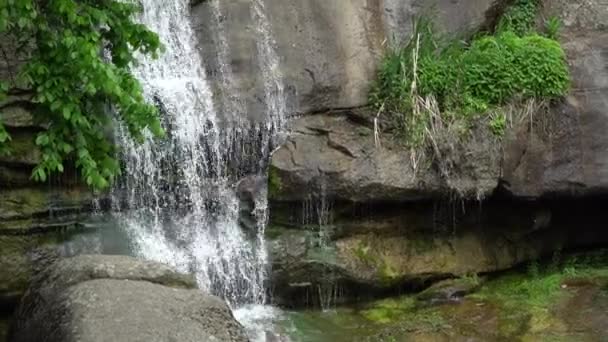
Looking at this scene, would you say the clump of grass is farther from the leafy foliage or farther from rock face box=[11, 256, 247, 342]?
rock face box=[11, 256, 247, 342]

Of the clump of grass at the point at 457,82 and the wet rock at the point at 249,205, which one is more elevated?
the clump of grass at the point at 457,82

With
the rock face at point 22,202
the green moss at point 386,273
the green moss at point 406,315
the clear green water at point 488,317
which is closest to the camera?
the rock face at point 22,202

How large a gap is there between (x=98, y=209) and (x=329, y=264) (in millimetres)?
2159

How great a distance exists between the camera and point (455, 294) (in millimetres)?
→ 9594

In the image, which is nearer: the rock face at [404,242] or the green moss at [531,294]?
the green moss at [531,294]

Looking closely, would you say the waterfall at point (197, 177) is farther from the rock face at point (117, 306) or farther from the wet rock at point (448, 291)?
the rock face at point (117, 306)

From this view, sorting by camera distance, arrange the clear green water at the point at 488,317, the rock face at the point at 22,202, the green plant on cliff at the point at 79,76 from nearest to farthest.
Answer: the green plant on cliff at the point at 79,76 < the rock face at the point at 22,202 < the clear green water at the point at 488,317

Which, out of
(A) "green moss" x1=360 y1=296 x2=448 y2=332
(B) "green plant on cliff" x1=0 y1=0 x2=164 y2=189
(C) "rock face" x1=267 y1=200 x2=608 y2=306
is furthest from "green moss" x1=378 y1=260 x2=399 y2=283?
(B) "green plant on cliff" x1=0 y1=0 x2=164 y2=189

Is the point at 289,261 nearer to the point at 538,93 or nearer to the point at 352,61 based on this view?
the point at 352,61

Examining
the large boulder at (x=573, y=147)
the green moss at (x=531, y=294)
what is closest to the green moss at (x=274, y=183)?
the green moss at (x=531, y=294)

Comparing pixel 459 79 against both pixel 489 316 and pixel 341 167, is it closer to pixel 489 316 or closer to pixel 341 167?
pixel 341 167

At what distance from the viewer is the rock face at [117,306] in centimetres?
607

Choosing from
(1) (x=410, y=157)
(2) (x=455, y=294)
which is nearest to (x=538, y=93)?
(1) (x=410, y=157)

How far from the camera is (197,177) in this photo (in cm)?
922
